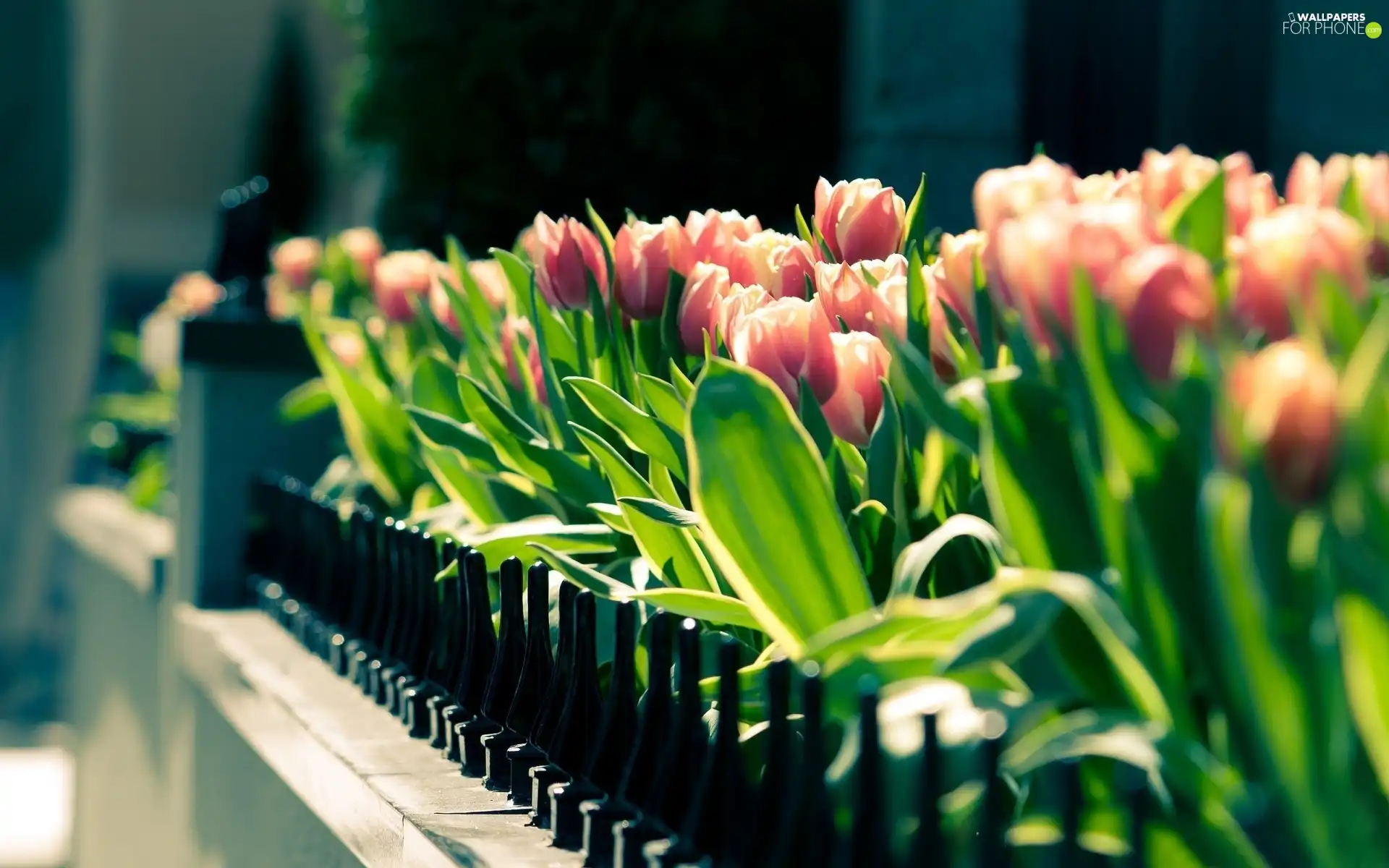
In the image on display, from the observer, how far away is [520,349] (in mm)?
2689

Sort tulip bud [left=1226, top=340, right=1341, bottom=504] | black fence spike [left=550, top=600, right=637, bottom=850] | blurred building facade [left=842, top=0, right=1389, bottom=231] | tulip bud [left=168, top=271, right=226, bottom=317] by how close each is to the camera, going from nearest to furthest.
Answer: tulip bud [left=1226, top=340, right=1341, bottom=504]
black fence spike [left=550, top=600, right=637, bottom=850]
blurred building facade [left=842, top=0, right=1389, bottom=231]
tulip bud [left=168, top=271, right=226, bottom=317]

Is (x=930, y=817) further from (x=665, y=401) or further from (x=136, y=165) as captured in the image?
(x=136, y=165)

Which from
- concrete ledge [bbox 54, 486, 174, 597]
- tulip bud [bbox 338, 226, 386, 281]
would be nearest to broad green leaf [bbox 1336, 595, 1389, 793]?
concrete ledge [bbox 54, 486, 174, 597]

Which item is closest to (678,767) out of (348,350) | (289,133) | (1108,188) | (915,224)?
(1108,188)

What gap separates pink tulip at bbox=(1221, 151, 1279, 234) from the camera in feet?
5.33

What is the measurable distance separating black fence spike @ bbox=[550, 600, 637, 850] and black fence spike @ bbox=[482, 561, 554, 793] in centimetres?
21

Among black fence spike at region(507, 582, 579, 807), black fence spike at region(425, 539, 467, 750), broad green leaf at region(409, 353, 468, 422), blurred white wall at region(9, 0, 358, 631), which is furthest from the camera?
blurred white wall at region(9, 0, 358, 631)

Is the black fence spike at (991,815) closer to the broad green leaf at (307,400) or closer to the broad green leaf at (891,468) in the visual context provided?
the broad green leaf at (891,468)

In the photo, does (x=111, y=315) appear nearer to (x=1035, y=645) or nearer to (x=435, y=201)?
(x=435, y=201)

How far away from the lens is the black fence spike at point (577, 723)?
1.96 m

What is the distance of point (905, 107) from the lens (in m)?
6.41

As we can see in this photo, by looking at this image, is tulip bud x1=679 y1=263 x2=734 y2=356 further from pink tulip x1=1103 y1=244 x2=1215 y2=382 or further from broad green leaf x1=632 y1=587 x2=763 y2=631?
pink tulip x1=1103 y1=244 x2=1215 y2=382

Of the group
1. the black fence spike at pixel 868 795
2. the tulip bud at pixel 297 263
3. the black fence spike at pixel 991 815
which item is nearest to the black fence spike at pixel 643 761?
the black fence spike at pixel 868 795

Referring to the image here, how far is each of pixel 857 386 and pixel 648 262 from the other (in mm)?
589
